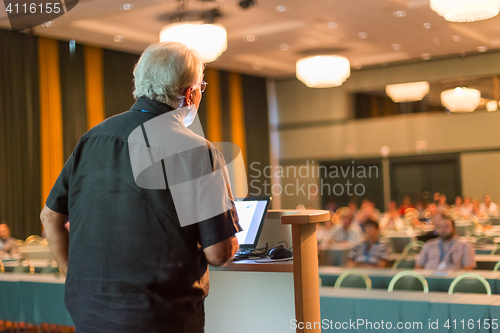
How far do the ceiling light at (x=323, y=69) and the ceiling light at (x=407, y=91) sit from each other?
2.93 metres

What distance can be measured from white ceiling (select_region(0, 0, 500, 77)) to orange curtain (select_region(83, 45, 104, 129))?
24cm

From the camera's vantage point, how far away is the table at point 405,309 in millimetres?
3197

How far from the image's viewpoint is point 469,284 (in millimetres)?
3918

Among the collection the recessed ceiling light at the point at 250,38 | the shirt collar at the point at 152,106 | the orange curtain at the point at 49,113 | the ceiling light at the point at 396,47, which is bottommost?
the shirt collar at the point at 152,106

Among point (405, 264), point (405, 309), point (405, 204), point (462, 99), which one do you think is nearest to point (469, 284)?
point (405, 309)

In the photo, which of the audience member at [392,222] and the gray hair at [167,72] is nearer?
the gray hair at [167,72]

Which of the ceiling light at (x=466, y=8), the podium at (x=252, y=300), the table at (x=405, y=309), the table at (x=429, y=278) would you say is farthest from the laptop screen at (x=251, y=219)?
the ceiling light at (x=466, y=8)

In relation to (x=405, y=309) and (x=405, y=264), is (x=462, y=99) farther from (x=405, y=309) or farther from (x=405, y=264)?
(x=405, y=309)

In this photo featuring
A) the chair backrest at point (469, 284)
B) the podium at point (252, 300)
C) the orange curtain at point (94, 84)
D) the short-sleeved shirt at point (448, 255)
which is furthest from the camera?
the orange curtain at point (94, 84)

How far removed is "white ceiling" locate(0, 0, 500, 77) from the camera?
825 centimetres

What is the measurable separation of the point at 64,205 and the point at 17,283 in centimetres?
373

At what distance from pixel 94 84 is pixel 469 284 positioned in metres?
7.83

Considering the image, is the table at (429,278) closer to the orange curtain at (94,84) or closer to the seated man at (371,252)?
the seated man at (371,252)

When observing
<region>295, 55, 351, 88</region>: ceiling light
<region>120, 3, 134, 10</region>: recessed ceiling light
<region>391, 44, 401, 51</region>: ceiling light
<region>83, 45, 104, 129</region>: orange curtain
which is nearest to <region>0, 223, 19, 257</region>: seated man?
<region>83, 45, 104, 129</region>: orange curtain
